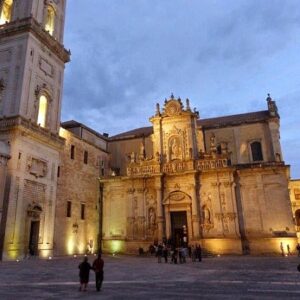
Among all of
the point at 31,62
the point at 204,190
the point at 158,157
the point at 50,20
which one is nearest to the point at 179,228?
the point at 204,190

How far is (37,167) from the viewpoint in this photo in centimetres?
2456

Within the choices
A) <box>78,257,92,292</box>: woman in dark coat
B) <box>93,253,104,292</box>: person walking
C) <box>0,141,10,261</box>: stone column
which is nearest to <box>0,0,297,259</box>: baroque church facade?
<box>0,141,10,261</box>: stone column

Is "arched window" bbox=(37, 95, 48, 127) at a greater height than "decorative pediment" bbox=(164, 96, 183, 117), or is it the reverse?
"decorative pediment" bbox=(164, 96, 183, 117)

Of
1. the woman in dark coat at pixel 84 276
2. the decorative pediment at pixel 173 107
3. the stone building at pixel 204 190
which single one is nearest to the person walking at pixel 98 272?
the woman in dark coat at pixel 84 276

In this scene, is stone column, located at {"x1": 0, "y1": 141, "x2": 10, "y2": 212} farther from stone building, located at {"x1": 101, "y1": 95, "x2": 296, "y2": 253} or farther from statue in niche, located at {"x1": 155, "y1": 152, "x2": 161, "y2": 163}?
statue in niche, located at {"x1": 155, "y1": 152, "x2": 161, "y2": 163}

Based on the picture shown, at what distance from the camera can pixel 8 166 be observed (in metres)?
22.1

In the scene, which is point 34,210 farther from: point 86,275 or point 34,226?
point 86,275

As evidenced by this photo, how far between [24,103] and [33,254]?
1122cm

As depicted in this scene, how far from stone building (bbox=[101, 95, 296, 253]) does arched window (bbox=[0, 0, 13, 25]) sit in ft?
53.9

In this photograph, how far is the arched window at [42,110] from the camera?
26914 mm

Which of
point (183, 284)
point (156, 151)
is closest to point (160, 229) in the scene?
point (156, 151)

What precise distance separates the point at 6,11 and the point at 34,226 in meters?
19.5

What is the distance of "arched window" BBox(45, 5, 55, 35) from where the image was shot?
3021cm

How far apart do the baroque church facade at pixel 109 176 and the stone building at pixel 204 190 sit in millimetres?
98
